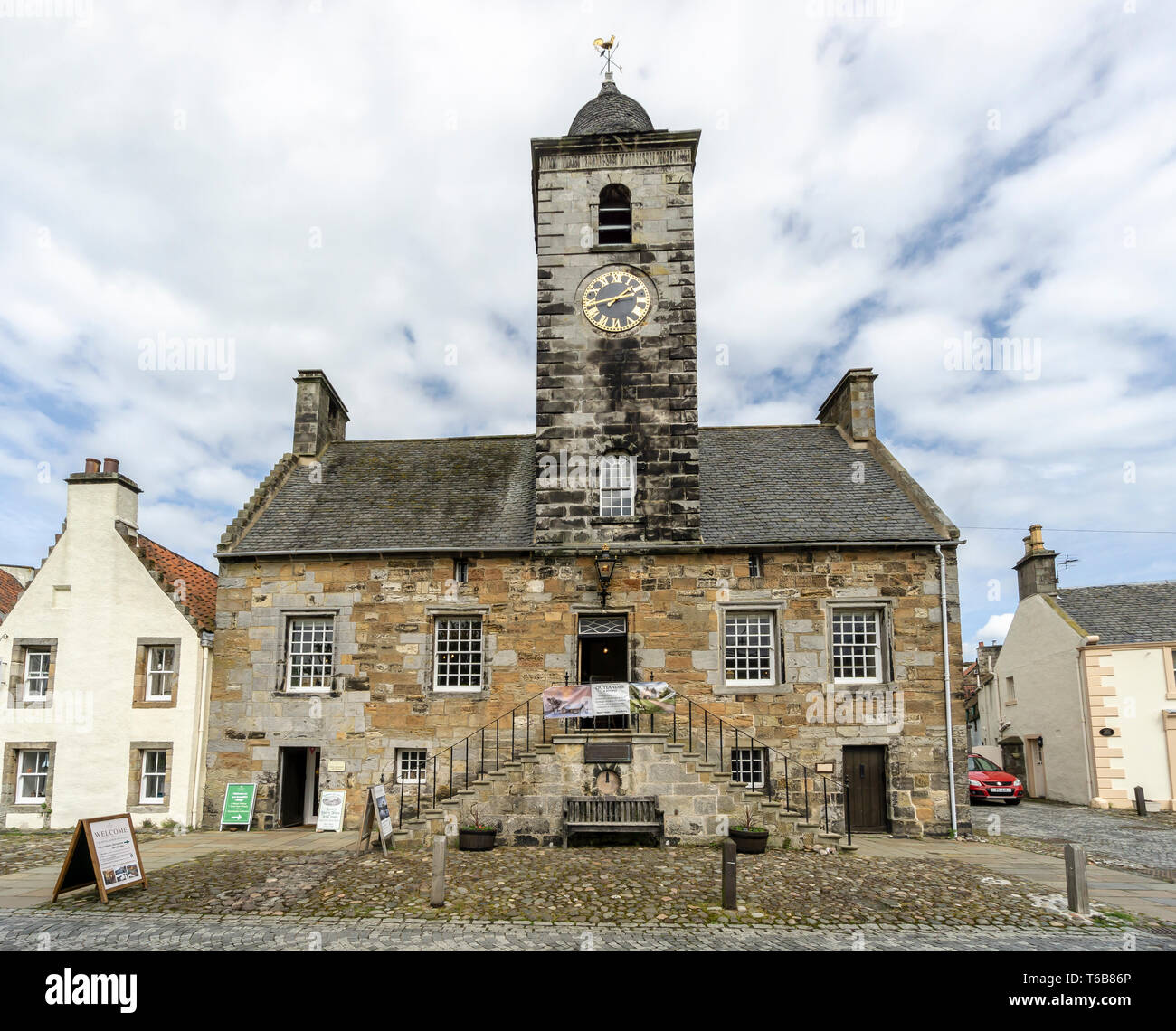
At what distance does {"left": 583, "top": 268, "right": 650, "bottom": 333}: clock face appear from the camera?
59.4ft

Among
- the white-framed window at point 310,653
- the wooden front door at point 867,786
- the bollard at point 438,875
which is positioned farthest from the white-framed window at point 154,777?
the wooden front door at point 867,786

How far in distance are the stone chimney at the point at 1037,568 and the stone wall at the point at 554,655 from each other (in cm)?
1248

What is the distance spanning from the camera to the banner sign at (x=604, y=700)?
49.8 ft

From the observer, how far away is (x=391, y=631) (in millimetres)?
17125

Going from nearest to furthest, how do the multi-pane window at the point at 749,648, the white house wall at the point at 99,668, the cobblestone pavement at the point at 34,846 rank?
the cobblestone pavement at the point at 34,846 < the multi-pane window at the point at 749,648 < the white house wall at the point at 99,668

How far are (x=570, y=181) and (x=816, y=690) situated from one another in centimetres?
1348

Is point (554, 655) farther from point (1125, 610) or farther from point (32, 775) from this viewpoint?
point (1125, 610)

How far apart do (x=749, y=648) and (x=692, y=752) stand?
2654 millimetres

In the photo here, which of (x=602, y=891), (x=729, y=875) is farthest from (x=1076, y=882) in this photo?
(x=602, y=891)

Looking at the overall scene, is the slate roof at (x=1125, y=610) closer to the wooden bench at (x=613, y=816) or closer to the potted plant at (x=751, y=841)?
the potted plant at (x=751, y=841)

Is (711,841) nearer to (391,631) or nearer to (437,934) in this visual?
(437,934)

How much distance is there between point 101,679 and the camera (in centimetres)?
1728

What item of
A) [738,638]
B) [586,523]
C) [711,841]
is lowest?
[711,841]

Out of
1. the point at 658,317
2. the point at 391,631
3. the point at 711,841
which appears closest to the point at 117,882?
the point at 391,631
